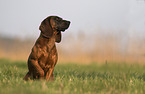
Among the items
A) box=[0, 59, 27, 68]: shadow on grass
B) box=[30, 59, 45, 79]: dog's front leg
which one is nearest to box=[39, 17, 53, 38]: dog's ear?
box=[30, 59, 45, 79]: dog's front leg

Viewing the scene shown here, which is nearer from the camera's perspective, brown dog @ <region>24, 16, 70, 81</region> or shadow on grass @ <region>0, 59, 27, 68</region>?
brown dog @ <region>24, 16, 70, 81</region>

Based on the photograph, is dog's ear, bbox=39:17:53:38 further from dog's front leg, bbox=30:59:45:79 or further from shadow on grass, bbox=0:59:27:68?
shadow on grass, bbox=0:59:27:68

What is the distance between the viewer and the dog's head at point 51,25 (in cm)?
466

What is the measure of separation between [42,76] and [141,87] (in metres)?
2.06

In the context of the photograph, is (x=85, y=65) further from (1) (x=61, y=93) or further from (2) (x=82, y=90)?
(1) (x=61, y=93)

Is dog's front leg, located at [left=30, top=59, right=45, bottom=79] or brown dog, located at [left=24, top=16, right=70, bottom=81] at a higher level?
brown dog, located at [left=24, top=16, right=70, bottom=81]

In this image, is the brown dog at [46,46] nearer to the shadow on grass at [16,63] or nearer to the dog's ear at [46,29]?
the dog's ear at [46,29]

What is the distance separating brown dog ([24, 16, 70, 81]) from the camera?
4.68 meters

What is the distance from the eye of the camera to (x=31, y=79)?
4957mm

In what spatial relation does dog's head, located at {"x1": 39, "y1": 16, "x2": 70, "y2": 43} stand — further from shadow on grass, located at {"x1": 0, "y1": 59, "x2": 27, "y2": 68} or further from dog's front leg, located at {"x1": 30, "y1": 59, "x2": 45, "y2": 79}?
shadow on grass, located at {"x1": 0, "y1": 59, "x2": 27, "y2": 68}

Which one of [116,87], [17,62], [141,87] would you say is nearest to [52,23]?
[116,87]

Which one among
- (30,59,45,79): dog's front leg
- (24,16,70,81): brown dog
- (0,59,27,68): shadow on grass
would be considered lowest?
(0,59,27,68): shadow on grass

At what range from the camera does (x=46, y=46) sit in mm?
4691

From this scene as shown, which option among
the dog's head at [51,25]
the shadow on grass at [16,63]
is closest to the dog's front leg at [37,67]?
the dog's head at [51,25]
